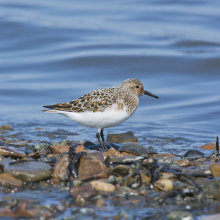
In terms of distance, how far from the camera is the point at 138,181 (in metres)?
4.21

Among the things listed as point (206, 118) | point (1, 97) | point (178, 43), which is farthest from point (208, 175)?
point (178, 43)

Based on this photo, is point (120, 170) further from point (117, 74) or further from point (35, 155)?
point (117, 74)

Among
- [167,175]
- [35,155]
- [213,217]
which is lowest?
[213,217]

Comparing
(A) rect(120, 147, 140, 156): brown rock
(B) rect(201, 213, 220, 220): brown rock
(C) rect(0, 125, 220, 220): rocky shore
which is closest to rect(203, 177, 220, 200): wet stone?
(C) rect(0, 125, 220, 220): rocky shore

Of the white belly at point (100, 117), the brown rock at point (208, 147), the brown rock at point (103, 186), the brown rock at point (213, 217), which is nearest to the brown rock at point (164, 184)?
the brown rock at point (103, 186)

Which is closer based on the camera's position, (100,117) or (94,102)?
(100,117)

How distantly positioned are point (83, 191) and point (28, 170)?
745 millimetres

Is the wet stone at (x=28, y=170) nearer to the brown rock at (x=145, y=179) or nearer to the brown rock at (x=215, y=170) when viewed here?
the brown rock at (x=145, y=179)

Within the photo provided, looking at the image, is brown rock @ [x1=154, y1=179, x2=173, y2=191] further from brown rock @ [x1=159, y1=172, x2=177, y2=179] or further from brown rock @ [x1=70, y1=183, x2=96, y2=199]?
brown rock @ [x1=70, y1=183, x2=96, y2=199]

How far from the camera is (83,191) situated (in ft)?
12.8

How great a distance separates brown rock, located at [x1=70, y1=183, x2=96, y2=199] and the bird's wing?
2.33m

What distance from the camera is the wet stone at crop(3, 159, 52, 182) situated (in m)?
4.21

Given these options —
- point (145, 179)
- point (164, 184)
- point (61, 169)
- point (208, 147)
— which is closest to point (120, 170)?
point (145, 179)

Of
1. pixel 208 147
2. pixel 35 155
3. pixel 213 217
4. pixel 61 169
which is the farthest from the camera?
pixel 208 147
